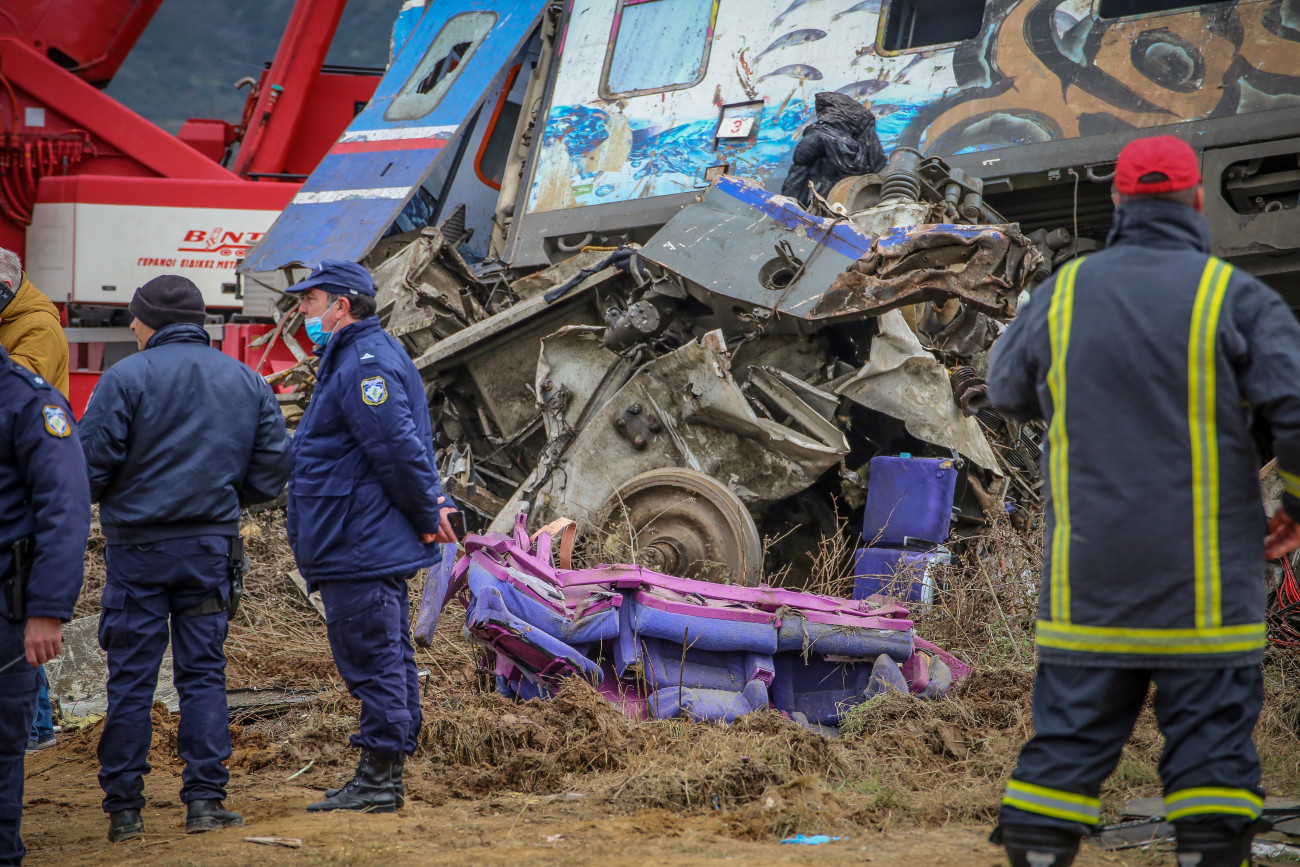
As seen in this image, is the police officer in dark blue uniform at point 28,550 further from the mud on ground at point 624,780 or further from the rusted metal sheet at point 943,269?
the rusted metal sheet at point 943,269

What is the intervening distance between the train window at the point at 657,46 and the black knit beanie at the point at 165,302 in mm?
6724

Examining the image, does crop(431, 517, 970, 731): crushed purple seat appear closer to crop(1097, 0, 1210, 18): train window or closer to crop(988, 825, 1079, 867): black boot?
crop(988, 825, 1079, 867): black boot

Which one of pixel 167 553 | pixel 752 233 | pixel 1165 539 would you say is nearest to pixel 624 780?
pixel 167 553

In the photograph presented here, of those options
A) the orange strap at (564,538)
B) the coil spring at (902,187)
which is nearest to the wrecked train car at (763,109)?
the coil spring at (902,187)

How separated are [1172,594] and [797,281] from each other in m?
3.85

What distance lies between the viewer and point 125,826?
311 centimetres

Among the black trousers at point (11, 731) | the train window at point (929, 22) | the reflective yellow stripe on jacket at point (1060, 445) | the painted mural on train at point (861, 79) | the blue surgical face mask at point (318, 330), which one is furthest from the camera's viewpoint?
the train window at point (929, 22)

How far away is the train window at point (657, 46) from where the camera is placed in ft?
31.2

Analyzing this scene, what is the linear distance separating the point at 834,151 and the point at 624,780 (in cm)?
503

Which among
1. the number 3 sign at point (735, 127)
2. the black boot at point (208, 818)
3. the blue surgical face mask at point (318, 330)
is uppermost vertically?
the number 3 sign at point (735, 127)

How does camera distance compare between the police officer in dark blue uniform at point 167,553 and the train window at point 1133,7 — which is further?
the train window at point 1133,7

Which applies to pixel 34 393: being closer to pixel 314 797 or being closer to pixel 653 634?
pixel 314 797

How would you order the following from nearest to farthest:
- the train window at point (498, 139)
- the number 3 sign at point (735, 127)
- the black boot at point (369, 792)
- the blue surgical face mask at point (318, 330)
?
1. the black boot at point (369, 792)
2. the blue surgical face mask at point (318, 330)
3. the number 3 sign at point (735, 127)
4. the train window at point (498, 139)

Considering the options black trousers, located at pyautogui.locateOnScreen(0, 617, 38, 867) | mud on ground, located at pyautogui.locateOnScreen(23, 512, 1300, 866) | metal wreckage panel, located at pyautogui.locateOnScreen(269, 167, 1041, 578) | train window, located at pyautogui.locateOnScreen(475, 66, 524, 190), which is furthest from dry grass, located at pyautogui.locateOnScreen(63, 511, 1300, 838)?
train window, located at pyautogui.locateOnScreen(475, 66, 524, 190)
